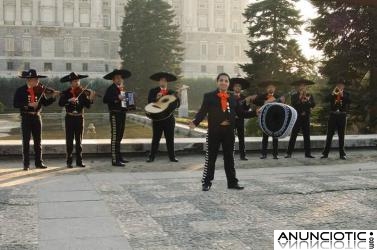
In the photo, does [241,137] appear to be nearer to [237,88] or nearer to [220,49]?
[237,88]

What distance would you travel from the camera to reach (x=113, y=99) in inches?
408

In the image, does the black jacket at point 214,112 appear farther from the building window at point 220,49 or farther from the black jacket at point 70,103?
the building window at point 220,49

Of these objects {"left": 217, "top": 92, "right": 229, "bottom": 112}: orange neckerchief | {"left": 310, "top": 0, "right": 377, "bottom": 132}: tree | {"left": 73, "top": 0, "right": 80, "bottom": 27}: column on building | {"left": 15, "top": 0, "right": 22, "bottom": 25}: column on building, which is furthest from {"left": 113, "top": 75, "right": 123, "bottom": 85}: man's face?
{"left": 73, "top": 0, "right": 80, "bottom": 27}: column on building

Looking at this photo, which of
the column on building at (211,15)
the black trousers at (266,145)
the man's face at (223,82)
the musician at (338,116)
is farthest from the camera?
the column on building at (211,15)

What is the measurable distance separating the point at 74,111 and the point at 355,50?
13618 millimetres

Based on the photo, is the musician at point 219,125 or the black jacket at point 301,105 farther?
the black jacket at point 301,105

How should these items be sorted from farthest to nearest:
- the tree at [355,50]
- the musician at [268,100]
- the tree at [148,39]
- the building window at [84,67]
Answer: the building window at [84,67], the tree at [148,39], the tree at [355,50], the musician at [268,100]

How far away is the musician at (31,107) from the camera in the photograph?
9812 millimetres

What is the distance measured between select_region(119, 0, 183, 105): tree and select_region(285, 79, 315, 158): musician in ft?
129

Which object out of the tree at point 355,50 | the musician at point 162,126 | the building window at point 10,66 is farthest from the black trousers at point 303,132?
the building window at point 10,66

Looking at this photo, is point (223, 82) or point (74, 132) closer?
point (223, 82)

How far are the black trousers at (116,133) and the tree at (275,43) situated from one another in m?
21.9

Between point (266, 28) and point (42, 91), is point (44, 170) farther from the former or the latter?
point (266, 28)

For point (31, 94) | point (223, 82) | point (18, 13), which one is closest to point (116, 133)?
point (31, 94)
